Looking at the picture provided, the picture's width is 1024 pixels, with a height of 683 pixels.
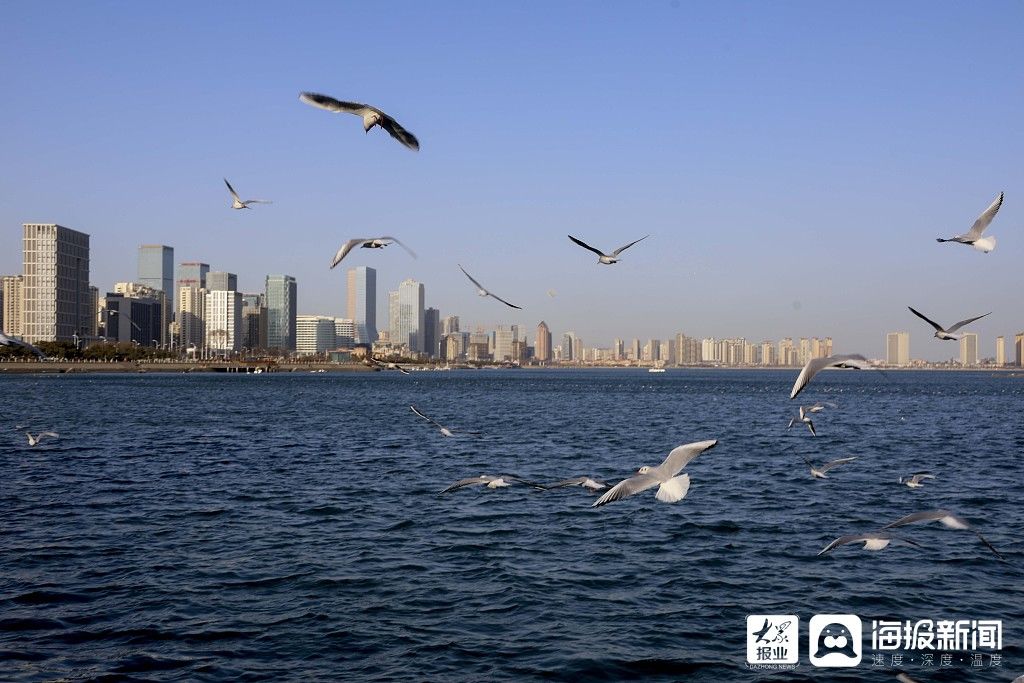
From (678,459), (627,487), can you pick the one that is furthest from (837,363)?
(627,487)

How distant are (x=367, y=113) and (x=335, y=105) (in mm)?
417

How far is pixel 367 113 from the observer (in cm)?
1068

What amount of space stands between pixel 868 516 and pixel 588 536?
303 inches

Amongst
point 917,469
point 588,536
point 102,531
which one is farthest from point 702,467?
point 102,531

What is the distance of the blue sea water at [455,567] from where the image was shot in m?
12.7

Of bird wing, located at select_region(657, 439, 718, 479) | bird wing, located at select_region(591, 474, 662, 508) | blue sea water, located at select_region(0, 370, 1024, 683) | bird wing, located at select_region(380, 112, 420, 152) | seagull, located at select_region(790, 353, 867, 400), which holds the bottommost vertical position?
blue sea water, located at select_region(0, 370, 1024, 683)

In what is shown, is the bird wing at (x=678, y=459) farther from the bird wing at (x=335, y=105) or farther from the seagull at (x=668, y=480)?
the bird wing at (x=335, y=105)

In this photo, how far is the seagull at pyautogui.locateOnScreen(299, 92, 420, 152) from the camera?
10.6m

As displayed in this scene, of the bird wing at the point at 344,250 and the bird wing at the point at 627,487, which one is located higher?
the bird wing at the point at 344,250

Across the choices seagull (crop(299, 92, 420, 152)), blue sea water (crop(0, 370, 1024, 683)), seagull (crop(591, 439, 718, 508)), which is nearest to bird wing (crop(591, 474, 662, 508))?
seagull (crop(591, 439, 718, 508))

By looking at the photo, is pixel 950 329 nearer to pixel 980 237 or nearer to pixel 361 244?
pixel 980 237

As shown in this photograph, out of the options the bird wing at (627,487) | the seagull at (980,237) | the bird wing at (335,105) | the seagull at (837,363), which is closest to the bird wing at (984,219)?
the seagull at (980,237)

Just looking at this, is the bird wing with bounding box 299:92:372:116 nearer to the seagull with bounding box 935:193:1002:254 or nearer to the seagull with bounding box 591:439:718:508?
the seagull with bounding box 591:439:718:508

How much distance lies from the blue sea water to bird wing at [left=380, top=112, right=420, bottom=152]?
705 cm
